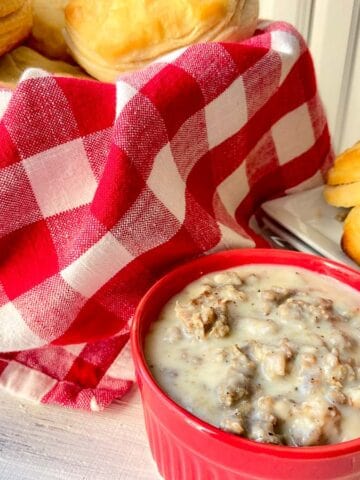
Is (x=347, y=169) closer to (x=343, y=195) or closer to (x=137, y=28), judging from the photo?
(x=343, y=195)

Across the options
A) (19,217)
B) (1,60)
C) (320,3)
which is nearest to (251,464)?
(19,217)

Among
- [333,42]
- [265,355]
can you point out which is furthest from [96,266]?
[333,42]

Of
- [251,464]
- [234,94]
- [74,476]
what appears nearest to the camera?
[251,464]

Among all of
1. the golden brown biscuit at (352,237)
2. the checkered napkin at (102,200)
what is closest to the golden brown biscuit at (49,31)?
the checkered napkin at (102,200)

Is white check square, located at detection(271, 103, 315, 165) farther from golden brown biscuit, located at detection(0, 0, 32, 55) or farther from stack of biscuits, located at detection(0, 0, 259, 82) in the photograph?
golden brown biscuit, located at detection(0, 0, 32, 55)

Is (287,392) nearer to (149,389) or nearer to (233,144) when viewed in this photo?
(149,389)

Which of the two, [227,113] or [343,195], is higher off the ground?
[227,113]

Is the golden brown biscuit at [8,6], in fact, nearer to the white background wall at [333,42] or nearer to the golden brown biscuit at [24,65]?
the golden brown biscuit at [24,65]
